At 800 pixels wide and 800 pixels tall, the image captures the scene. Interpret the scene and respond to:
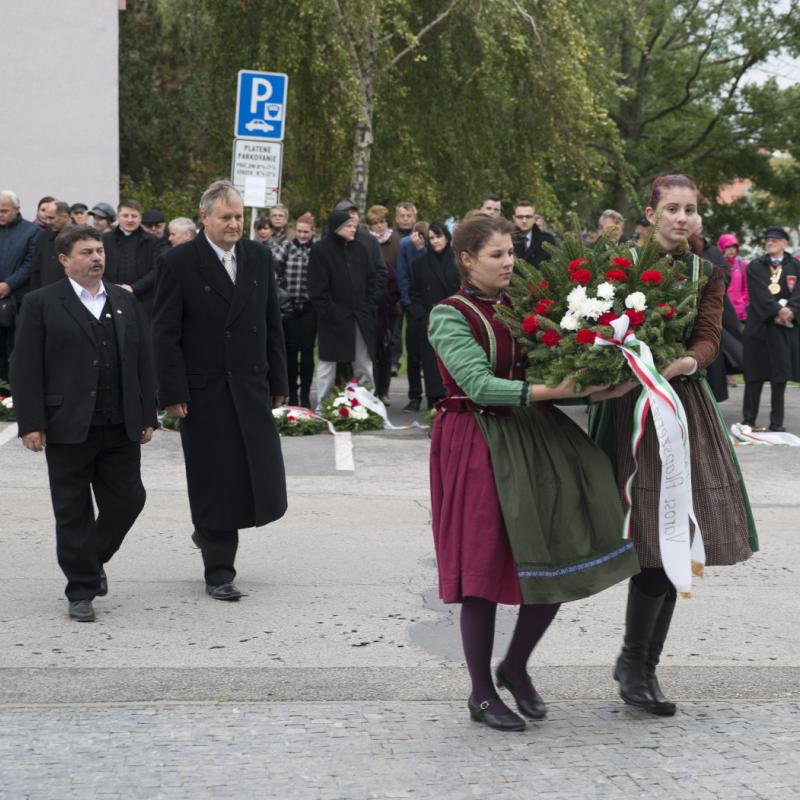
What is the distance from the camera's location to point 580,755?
4.73m

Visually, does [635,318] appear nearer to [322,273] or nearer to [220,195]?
[220,195]

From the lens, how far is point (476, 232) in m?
4.93

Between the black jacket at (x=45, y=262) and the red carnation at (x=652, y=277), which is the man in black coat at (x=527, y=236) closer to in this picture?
the black jacket at (x=45, y=262)

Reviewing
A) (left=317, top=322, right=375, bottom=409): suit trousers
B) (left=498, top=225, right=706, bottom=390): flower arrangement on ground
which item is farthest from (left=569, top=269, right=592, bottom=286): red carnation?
(left=317, top=322, right=375, bottom=409): suit trousers

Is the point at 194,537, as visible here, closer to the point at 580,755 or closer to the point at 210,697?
the point at 210,697

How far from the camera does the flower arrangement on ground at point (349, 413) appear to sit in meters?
12.9

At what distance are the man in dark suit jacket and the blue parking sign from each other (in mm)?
6586

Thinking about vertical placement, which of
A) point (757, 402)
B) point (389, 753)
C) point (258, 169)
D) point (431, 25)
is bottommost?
point (389, 753)

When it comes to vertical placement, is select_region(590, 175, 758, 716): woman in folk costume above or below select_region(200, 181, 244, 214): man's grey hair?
below

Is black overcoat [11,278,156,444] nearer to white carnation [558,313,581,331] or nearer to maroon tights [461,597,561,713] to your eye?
maroon tights [461,597,561,713]

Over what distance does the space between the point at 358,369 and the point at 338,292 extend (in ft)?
2.70

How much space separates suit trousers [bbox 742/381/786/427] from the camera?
13.4 m

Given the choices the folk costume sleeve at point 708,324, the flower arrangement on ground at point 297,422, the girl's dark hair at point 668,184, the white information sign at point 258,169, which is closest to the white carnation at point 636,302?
the folk costume sleeve at point 708,324

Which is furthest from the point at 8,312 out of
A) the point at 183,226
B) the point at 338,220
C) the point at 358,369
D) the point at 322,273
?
the point at 358,369
